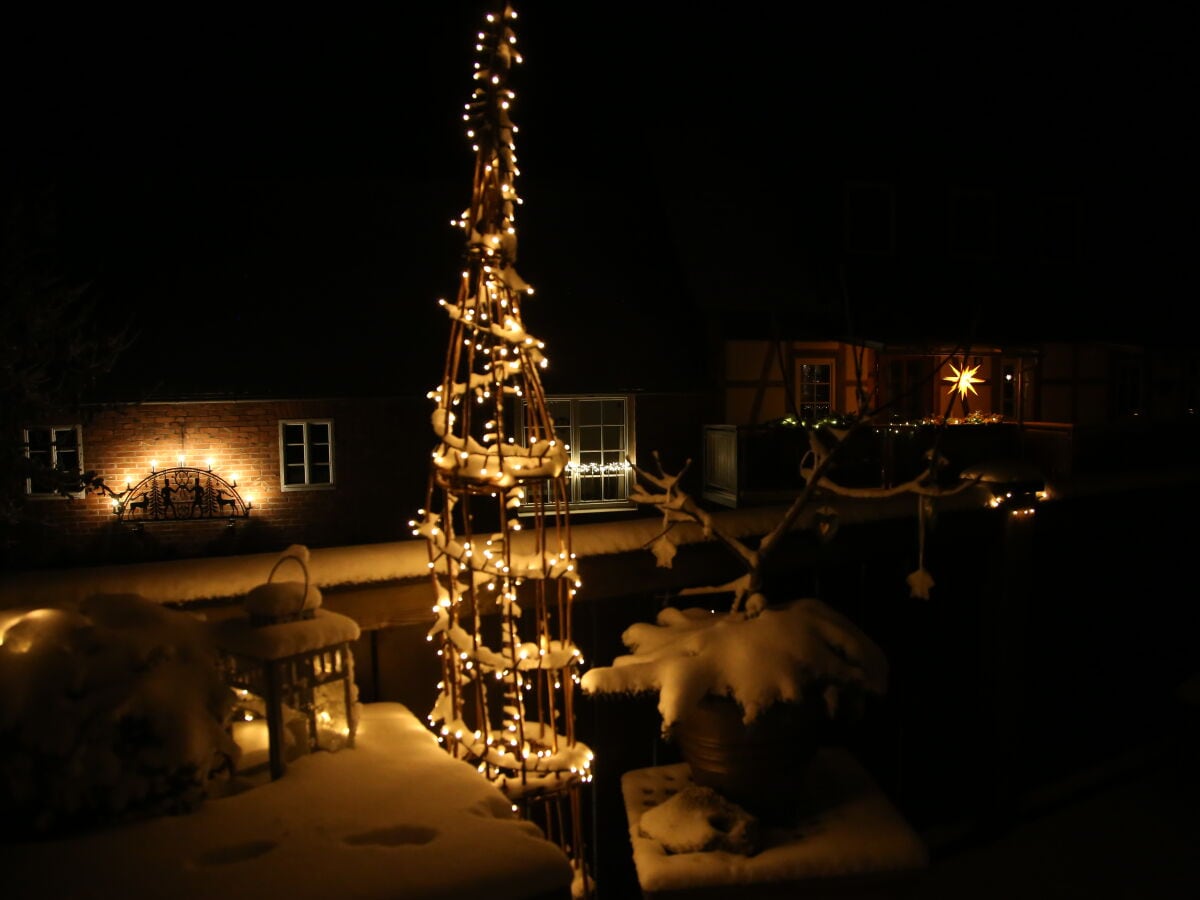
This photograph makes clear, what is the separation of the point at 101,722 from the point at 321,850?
98 centimetres

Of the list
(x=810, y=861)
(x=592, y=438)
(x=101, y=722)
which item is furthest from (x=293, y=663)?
(x=592, y=438)

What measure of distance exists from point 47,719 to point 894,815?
4053 mm

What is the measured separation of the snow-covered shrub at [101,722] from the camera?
10.6ft

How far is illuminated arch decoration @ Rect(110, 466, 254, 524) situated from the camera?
9.73 m

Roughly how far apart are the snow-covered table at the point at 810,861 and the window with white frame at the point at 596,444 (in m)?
6.41

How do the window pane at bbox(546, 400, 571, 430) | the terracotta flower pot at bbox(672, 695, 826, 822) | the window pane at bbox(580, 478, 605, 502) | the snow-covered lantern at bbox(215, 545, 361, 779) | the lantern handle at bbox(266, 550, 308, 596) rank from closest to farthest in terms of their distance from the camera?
the snow-covered lantern at bbox(215, 545, 361, 779) < the lantern handle at bbox(266, 550, 308, 596) < the terracotta flower pot at bbox(672, 695, 826, 822) < the window pane at bbox(546, 400, 571, 430) < the window pane at bbox(580, 478, 605, 502)

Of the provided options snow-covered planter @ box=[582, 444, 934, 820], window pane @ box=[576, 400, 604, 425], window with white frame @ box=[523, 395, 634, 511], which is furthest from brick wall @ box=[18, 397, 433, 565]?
snow-covered planter @ box=[582, 444, 934, 820]

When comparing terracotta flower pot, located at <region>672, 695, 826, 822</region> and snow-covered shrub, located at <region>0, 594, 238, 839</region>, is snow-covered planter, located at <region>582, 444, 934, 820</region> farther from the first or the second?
snow-covered shrub, located at <region>0, 594, 238, 839</region>

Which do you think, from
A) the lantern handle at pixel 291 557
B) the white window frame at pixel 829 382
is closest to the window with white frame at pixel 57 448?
the lantern handle at pixel 291 557

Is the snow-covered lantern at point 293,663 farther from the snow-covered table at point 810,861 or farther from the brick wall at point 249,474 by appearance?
the brick wall at point 249,474

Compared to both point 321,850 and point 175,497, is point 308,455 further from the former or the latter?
point 321,850

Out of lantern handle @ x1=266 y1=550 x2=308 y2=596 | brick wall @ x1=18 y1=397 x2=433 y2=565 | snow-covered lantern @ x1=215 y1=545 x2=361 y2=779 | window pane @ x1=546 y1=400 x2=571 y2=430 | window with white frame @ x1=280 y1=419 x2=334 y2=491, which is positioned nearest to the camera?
snow-covered lantern @ x1=215 y1=545 x2=361 y2=779

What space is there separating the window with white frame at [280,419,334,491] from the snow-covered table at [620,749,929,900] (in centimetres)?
662

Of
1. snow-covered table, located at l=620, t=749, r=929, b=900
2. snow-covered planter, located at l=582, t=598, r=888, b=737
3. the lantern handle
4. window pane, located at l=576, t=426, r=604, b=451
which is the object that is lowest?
snow-covered table, located at l=620, t=749, r=929, b=900
